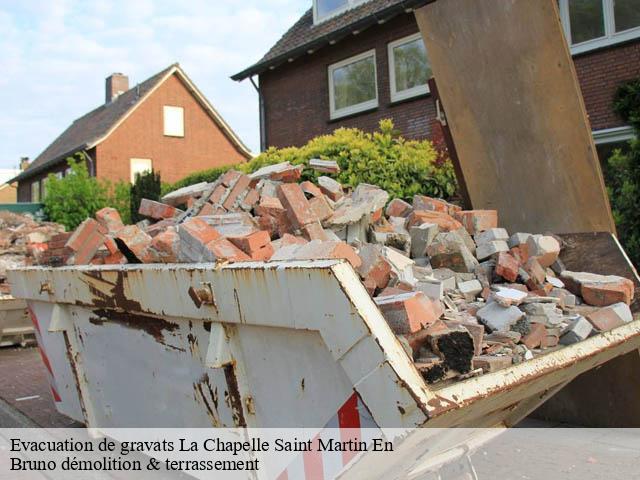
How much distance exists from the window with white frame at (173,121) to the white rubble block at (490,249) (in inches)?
1075

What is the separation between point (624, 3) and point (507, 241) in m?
7.01

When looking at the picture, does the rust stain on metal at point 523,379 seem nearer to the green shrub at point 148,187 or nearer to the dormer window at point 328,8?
the dormer window at point 328,8

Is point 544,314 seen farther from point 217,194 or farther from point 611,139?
point 611,139

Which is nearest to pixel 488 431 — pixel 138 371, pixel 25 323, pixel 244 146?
pixel 138 371

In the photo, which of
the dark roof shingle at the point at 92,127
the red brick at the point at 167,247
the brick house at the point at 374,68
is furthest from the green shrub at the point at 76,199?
the red brick at the point at 167,247

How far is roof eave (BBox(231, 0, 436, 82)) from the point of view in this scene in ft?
36.3

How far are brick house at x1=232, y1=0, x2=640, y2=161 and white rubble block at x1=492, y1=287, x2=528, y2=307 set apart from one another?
6338mm

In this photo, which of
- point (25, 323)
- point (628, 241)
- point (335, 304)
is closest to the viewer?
point (335, 304)

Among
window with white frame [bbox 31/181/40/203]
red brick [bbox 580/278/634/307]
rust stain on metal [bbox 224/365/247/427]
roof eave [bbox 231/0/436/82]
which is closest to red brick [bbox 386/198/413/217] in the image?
red brick [bbox 580/278/634/307]

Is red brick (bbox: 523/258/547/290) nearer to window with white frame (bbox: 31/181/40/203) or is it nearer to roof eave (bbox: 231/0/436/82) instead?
roof eave (bbox: 231/0/436/82)

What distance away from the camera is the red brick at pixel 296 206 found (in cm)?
289

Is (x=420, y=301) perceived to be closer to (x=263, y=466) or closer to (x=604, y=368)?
(x=263, y=466)

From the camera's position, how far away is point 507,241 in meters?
3.31

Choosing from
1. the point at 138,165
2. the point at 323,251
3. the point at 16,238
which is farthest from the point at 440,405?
the point at 138,165
